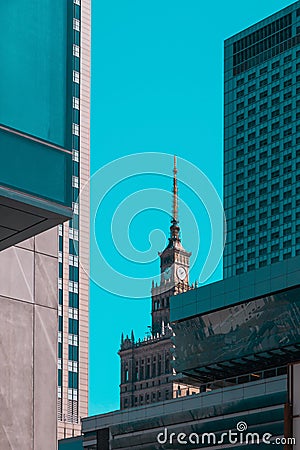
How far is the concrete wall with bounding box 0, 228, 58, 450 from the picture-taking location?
2678 centimetres

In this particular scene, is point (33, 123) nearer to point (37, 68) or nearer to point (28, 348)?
point (37, 68)

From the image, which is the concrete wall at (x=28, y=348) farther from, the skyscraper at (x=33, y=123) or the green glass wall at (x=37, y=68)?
the green glass wall at (x=37, y=68)

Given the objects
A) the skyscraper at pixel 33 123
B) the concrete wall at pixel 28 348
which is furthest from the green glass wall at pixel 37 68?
the concrete wall at pixel 28 348

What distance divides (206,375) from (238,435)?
12.5 metres

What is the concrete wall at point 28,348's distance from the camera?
87.9 feet

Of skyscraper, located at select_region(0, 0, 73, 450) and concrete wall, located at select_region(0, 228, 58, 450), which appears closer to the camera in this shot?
skyscraper, located at select_region(0, 0, 73, 450)

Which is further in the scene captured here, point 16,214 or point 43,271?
point 43,271

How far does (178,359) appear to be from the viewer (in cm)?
8700

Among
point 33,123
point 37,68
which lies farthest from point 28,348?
point 37,68

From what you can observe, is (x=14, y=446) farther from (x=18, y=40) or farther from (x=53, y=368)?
(x=18, y=40)

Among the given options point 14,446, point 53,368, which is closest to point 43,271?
point 53,368

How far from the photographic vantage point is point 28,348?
90.3 ft

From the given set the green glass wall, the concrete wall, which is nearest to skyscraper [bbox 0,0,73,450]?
the green glass wall

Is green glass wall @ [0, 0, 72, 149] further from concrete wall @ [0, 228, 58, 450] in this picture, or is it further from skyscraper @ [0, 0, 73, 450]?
concrete wall @ [0, 228, 58, 450]
